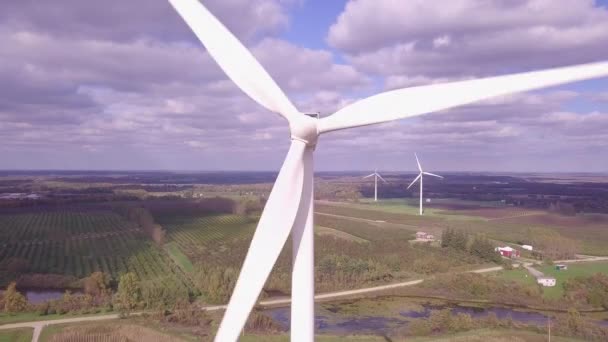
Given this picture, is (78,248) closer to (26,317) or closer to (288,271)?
(26,317)

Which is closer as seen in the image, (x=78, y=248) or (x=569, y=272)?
(x=569, y=272)

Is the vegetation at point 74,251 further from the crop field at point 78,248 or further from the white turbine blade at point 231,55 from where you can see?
the white turbine blade at point 231,55

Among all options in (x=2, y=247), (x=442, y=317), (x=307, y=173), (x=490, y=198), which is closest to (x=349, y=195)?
(x=490, y=198)

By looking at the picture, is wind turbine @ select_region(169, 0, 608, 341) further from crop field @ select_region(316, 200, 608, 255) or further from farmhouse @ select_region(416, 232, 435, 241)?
crop field @ select_region(316, 200, 608, 255)

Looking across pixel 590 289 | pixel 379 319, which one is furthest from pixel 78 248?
pixel 590 289

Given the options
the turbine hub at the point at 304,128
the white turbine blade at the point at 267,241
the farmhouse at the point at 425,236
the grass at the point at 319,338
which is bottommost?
the grass at the point at 319,338

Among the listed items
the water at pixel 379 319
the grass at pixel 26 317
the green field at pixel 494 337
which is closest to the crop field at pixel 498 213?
the water at pixel 379 319

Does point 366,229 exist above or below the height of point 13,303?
above

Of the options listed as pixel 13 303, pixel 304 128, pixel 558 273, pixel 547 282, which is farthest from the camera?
pixel 558 273
